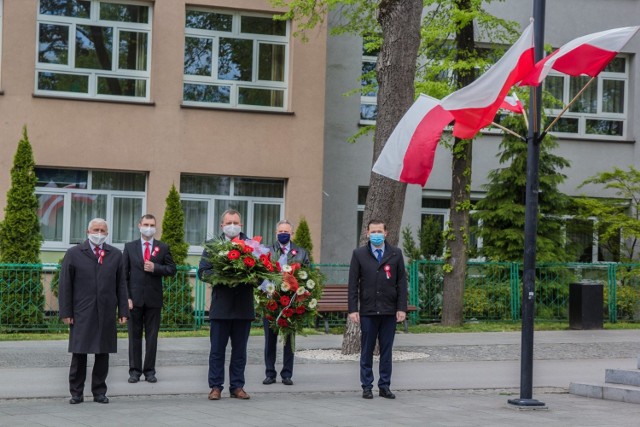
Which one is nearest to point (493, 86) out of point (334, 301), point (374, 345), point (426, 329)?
point (374, 345)

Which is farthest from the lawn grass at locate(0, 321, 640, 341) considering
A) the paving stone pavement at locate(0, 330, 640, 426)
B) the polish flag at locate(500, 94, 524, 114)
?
the polish flag at locate(500, 94, 524, 114)

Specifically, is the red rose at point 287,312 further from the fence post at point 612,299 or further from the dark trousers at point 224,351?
the fence post at point 612,299

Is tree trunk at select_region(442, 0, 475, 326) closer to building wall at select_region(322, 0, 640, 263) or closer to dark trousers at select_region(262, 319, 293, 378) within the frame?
building wall at select_region(322, 0, 640, 263)

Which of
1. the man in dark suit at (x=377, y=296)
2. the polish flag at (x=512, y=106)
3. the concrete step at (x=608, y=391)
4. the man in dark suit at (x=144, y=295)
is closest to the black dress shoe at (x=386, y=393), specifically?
the man in dark suit at (x=377, y=296)

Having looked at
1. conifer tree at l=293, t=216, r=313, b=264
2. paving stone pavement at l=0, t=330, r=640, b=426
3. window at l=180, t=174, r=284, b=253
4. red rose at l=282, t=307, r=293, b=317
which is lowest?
paving stone pavement at l=0, t=330, r=640, b=426

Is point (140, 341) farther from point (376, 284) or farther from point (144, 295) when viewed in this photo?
point (376, 284)

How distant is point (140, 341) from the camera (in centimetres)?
1304

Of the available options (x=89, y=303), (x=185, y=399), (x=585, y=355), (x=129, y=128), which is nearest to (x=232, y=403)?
(x=185, y=399)

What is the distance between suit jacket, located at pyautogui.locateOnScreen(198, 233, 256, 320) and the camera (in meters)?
11.8

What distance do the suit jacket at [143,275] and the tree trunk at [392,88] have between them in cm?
386

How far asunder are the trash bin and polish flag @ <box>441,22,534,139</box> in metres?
12.1

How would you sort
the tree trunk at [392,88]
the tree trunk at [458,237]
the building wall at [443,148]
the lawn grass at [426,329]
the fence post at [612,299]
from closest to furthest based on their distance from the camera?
the tree trunk at [392,88] < the lawn grass at [426,329] < the tree trunk at [458,237] < the fence post at [612,299] < the building wall at [443,148]

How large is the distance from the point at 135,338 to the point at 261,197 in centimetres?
1177

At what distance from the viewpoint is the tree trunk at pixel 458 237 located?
74.1ft
